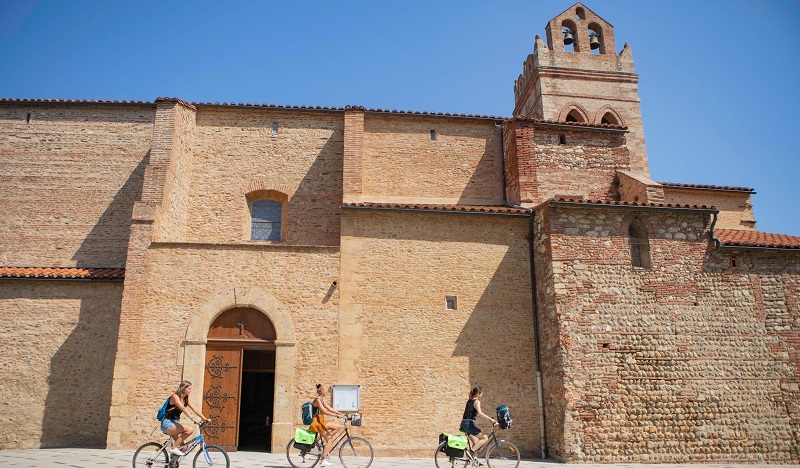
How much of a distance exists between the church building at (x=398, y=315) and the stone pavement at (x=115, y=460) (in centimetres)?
48

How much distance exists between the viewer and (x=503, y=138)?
55.6ft

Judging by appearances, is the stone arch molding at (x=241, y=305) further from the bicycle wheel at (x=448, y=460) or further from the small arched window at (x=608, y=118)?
the small arched window at (x=608, y=118)

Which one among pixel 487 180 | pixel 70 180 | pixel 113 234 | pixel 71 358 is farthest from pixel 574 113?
pixel 71 358

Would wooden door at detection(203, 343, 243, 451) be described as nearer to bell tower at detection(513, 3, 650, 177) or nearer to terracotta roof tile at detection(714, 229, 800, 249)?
terracotta roof tile at detection(714, 229, 800, 249)

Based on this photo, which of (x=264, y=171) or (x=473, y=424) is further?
(x=264, y=171)

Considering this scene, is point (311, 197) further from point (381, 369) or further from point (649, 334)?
point (649, 334)

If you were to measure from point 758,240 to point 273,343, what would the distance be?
39.5 ft

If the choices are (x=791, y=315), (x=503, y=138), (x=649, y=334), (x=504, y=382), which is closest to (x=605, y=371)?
(x=649, y=334)

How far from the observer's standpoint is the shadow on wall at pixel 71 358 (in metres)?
12.3

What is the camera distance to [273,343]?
1258cm

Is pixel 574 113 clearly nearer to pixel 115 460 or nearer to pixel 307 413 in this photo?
pixel 307 413

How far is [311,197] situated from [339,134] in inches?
84.2

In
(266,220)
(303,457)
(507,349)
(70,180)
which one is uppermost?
(70,180)

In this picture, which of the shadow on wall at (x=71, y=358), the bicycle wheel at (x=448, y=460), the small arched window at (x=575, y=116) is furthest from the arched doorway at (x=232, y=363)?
the small arched window at (x=575, y=116)
